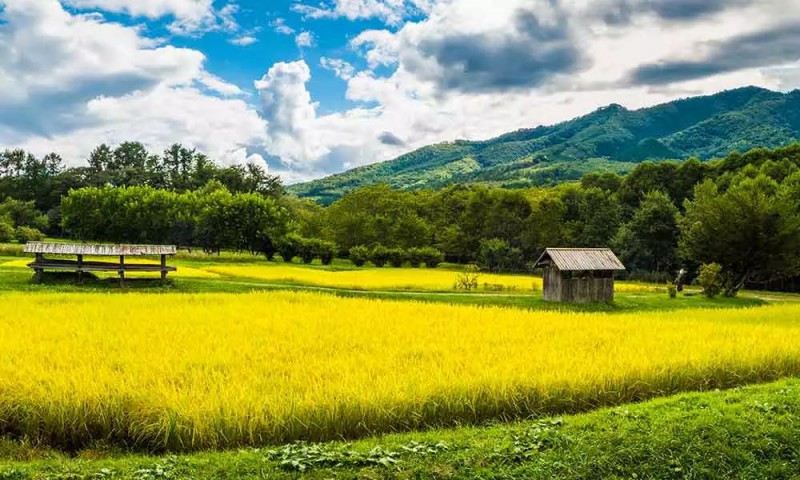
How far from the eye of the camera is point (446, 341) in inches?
624

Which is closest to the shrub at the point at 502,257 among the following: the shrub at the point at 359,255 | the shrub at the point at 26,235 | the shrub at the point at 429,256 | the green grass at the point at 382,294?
the shrub at the point at 429,256

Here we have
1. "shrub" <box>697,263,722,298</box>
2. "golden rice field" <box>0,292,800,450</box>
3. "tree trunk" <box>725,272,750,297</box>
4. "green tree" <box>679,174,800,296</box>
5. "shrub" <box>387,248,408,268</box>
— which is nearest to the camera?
"golden rice field" <box>0,292,800,450</box>

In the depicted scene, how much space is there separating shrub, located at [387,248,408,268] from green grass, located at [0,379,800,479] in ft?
201

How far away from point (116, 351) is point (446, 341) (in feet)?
27.8

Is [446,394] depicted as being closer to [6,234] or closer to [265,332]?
[265,332]

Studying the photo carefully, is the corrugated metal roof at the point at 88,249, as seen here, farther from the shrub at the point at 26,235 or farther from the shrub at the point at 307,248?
the shrub at the point at 26,235

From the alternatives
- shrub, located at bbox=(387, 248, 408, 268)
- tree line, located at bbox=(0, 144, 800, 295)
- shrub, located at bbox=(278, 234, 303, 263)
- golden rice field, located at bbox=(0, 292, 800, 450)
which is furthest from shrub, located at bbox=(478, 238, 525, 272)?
golden rice field, located at bbox=(0, 292, 800, 450)

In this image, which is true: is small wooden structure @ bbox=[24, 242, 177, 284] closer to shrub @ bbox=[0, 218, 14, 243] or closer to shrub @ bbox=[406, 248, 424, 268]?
shrub @ bbox=[406, 248, 424, 268]

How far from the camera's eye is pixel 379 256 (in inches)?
2815

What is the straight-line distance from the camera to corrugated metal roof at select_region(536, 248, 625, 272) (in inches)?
1316

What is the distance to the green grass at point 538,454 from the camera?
7781 mm

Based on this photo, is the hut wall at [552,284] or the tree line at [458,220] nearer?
the hut wall at [552,284]

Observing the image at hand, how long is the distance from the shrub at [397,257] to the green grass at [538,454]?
2417 inches

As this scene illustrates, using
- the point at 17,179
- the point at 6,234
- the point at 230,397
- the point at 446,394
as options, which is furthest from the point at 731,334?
the point at 17,179
